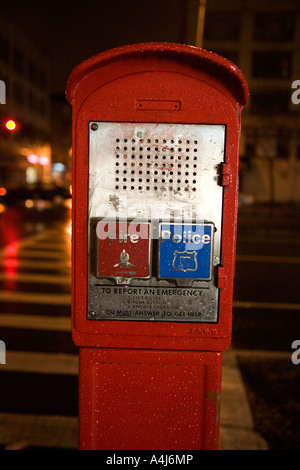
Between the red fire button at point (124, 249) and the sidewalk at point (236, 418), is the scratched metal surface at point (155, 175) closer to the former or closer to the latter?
the red fire button at point (124, 249)

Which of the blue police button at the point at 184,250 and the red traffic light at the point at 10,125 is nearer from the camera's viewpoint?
the blue police button at the point at 184,250

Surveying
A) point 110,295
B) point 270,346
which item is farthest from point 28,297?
point 110,295

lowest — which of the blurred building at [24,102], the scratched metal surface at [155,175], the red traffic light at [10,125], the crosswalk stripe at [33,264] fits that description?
the crosswalk stripe at [33,264]

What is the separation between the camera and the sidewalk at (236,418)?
9.92 feet

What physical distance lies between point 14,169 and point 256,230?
27758 mm

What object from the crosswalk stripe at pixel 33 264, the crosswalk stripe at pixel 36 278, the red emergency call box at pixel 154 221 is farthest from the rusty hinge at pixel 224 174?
the crosswalk stripe at pixel 33 264

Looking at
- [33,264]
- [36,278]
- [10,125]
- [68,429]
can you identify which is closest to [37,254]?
[33,264]

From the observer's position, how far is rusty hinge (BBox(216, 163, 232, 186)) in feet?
6.42

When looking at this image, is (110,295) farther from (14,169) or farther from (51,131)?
(51,131)

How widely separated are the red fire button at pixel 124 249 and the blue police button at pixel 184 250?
0.08 m

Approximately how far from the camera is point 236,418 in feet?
11.0

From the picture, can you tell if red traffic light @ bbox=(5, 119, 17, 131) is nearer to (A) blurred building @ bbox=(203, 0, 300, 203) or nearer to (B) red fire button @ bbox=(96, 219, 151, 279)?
(B) red fire button @ bbox=(96, 219, 151, 279)

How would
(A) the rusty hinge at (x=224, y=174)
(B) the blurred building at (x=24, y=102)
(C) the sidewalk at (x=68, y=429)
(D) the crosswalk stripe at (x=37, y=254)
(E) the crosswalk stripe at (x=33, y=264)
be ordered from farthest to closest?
(B) the blurred building at (x=24, y=102)
(D) the crosswalk stripe at (x=37, y=254)
(E) the crosswalk stripe at (x=33, y=264)
(C) the sidewalk at (x=68, y=429)
(A) the rusty hinge at (x=224, y=174)

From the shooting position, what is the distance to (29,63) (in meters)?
39.6
